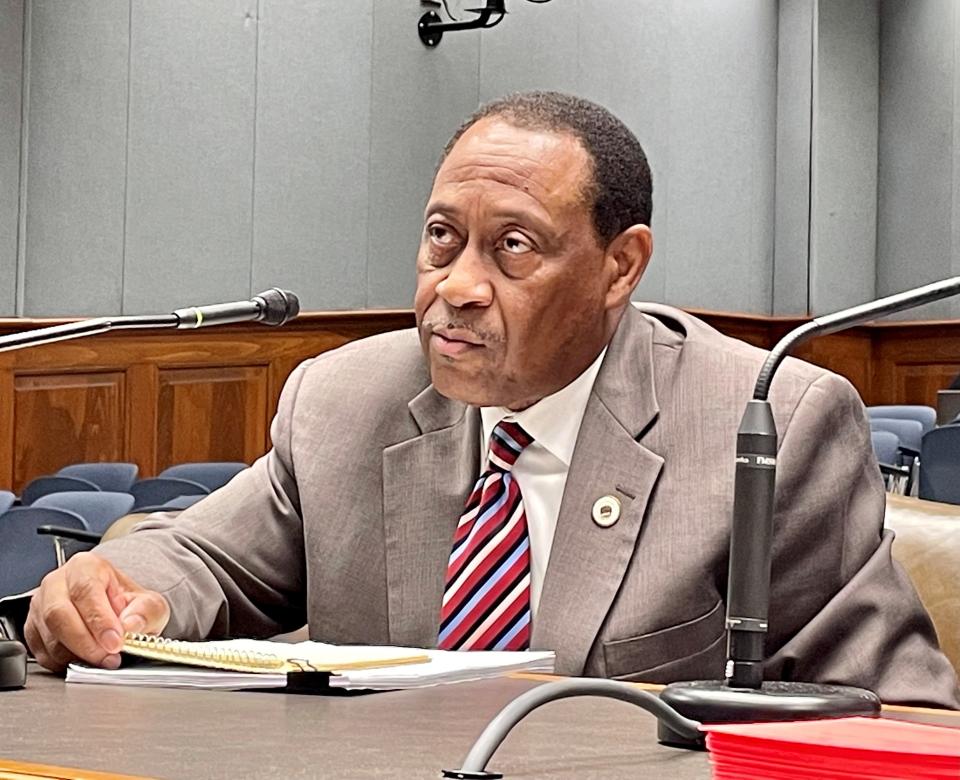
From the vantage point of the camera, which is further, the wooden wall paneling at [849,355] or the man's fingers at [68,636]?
the wooden wall paneling at [849,355]

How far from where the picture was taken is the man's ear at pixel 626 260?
2275 mm

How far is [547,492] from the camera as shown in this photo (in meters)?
2.21

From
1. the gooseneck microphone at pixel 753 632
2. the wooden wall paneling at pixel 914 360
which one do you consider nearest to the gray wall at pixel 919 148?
the wooden wall paneling at pixel 914 360

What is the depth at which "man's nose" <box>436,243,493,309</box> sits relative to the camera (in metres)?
2.12

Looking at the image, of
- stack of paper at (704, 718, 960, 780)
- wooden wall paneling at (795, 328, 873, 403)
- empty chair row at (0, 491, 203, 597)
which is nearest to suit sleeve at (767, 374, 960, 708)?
stack of paper at (704, 718, 960, 780)

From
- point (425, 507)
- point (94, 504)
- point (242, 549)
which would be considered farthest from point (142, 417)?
point (425, 507)

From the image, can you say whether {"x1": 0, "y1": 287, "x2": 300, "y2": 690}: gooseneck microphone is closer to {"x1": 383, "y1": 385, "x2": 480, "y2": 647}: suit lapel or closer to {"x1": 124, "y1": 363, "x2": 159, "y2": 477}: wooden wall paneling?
{"x1": 383, "y1": 385, "x2": 480, "y2": 647}: suit lapel

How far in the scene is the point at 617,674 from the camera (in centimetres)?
207

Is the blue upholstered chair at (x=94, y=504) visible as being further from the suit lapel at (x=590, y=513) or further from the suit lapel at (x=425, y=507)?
the suit lapel at (x=590, y=513)

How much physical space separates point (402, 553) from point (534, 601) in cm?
20

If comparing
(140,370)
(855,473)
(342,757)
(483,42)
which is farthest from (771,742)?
(483,42)

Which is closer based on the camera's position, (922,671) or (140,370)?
(922,671)

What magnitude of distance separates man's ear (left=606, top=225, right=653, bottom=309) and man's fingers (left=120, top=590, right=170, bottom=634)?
69cm

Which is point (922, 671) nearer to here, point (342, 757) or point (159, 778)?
point (342, 757)
